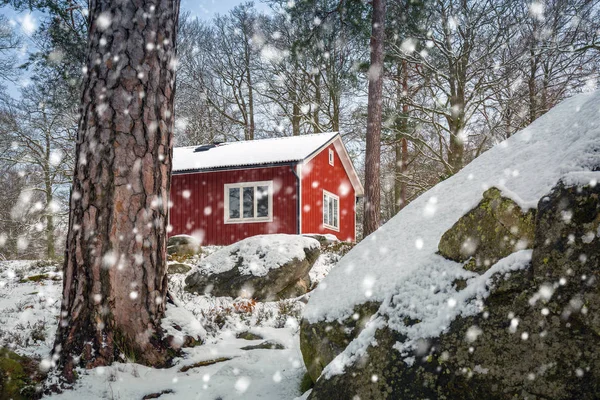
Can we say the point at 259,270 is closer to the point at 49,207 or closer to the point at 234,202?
the point at 234,202

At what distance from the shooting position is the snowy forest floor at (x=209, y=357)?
294 cm

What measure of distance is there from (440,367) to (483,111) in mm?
14710

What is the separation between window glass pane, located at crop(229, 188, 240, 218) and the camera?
16.3 meters

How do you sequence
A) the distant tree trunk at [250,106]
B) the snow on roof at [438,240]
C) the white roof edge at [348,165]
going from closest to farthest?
the snow on roof at [438,240]
the white roof edge at [348,165]
the distant tree trunk at [250,106]

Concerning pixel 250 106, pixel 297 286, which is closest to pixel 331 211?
pixel 250 106

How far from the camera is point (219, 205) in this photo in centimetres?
1634

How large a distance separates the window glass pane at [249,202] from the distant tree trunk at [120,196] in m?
12.3

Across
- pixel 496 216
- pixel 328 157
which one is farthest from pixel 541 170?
pixel 328 157

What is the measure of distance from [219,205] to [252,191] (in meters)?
1.39

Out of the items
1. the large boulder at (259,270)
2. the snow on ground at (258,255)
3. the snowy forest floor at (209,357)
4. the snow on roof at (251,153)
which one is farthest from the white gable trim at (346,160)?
the snowy forest floor at (209,357)

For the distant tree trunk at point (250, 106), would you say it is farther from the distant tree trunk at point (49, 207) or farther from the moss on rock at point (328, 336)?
the moss on rock at point (328, 336)

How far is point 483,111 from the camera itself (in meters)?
14.7

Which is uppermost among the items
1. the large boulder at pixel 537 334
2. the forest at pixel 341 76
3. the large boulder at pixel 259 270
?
the forest at pixel 341 76

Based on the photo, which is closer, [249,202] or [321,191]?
[249,202]
